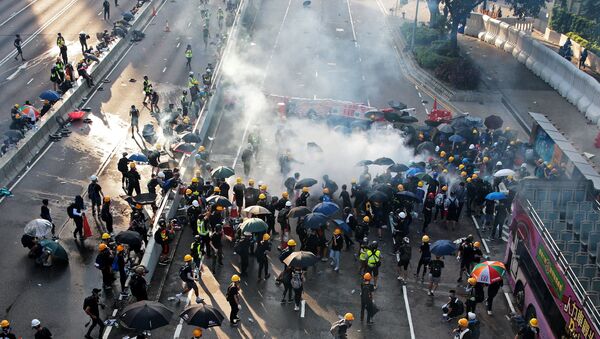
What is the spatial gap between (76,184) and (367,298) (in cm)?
1271

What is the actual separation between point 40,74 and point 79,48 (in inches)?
205

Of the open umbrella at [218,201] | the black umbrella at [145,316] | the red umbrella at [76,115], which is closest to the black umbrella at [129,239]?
the open umbrella at [218,201]

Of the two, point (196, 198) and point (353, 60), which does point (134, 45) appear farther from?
point (196, 198)

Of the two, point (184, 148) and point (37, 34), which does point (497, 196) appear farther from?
point (37, 34)

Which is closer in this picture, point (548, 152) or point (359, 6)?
point (548, 152)

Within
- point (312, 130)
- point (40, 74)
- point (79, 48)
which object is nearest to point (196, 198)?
point (312, 130)

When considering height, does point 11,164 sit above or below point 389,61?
above

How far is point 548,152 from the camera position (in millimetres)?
28219

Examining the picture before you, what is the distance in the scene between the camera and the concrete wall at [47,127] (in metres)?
26.1

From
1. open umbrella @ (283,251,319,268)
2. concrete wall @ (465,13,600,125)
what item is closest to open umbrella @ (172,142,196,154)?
open umbrella @ (283,251,319,268)

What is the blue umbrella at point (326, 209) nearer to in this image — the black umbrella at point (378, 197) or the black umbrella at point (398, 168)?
the black umbrella at point (378, 197)

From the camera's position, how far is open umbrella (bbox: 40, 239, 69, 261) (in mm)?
19875

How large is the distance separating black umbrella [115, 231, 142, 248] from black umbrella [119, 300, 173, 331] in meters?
3.80

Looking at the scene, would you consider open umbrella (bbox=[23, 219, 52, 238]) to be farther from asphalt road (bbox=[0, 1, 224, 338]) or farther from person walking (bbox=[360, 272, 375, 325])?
person walking (bbox=[360, 272, 375, 325])
